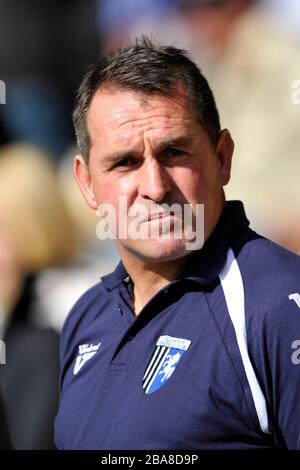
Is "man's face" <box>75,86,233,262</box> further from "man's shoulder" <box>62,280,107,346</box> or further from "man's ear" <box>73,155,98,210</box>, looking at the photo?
"man's shoulder" <box>62,280,107,346</box>

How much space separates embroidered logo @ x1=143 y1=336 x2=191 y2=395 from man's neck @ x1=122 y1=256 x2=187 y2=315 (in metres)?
0.24

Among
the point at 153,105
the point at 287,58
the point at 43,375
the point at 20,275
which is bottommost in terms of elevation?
the point at 43,375

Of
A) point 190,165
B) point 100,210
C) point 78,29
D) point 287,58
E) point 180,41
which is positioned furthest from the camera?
point 78,29

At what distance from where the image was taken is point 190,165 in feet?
8.08

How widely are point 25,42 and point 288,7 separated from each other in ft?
6.01

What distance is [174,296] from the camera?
8.23 feet

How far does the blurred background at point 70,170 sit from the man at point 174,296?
1.17 meters

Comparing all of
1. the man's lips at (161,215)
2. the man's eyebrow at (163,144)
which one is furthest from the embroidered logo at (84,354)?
the man's eyebrow at (163,144)

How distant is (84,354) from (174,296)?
0.43 metres

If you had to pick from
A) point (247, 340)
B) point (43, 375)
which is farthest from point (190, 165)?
point (43, 375)

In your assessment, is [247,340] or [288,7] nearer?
[247,340]

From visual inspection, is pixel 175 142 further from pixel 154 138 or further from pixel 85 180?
pixel 85 180

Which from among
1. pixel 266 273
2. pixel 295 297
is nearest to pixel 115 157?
pixel 266 273

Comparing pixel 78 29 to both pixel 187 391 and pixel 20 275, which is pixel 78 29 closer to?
pixel 20 275
